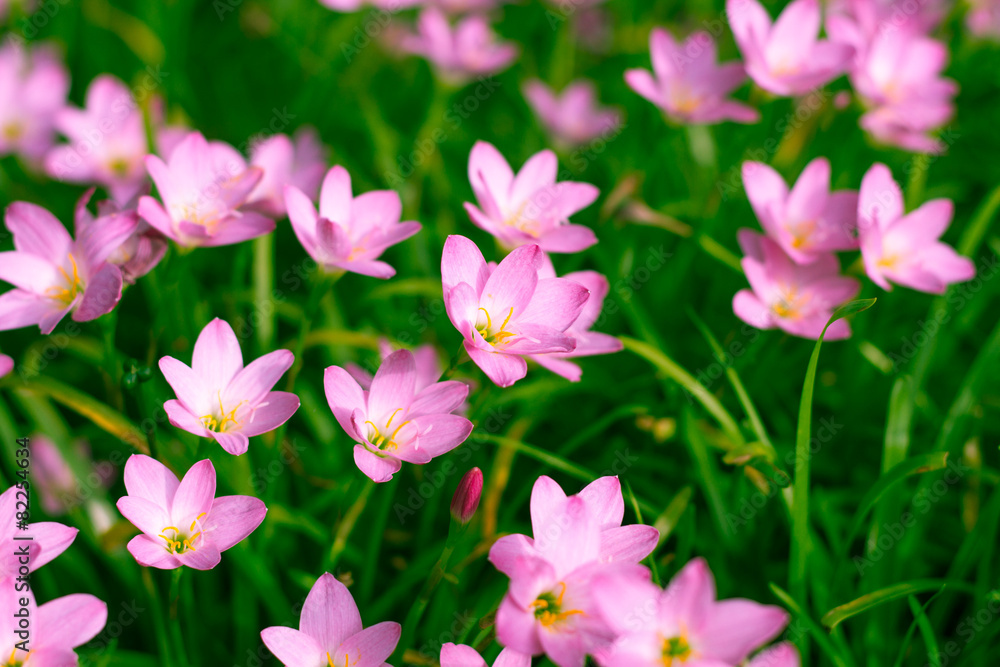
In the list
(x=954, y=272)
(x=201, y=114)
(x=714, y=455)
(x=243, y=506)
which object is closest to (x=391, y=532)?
(x=243, y=506)

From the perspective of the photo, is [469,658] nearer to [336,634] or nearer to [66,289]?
[336,634]

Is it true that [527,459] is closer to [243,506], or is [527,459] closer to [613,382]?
[613,382]

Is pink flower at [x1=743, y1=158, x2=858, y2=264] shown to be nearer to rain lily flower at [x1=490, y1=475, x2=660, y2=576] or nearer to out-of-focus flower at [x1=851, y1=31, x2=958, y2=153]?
out-of-focus flower at [x1=851, y1=31, x2=958, y2=153]

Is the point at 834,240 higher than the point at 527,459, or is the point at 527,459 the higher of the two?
the point at 834,240

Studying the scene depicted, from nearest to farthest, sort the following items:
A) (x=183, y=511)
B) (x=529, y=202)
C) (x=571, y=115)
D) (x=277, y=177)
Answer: (x=183, y=511), (x=529, y=202), (x=277, y=177), (x=571, y=115)

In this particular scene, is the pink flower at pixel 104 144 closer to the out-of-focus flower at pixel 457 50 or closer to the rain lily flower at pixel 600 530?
the out-of-focus flower at pixel 457 50

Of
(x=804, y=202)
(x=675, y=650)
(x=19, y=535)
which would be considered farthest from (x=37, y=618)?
(x=804, y=202)
